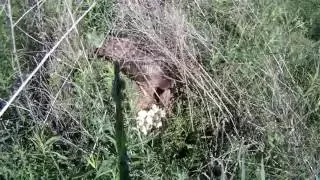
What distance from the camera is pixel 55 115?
2.43m

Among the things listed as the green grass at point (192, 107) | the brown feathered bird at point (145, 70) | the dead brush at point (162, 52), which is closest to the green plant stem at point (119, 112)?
the green grass at point (192, 107)

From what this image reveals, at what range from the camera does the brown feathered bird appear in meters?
2.68

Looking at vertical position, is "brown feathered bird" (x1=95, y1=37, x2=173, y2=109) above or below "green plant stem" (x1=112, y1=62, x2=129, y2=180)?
below

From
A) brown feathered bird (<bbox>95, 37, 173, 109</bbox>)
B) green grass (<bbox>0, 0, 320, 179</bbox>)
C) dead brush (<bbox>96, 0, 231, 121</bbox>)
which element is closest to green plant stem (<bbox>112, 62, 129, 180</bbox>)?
green grass (<bbox>0, 0, 320, 179</bbox>)

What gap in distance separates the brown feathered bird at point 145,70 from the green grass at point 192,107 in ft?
0.28

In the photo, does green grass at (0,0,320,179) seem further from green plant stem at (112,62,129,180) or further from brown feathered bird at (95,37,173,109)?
green plant stem at (112,62,129,180)

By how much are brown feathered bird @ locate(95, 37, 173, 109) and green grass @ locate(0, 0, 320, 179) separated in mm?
84

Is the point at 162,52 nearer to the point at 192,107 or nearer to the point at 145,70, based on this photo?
the point at 145,70

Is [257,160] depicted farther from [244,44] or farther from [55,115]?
[55,115]

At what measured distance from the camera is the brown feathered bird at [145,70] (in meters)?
2.68

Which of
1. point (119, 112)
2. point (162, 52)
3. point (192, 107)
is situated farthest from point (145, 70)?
point (119, 112)

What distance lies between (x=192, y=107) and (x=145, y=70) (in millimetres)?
393

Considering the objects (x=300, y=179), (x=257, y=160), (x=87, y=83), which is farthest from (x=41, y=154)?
(x=300, y=179)

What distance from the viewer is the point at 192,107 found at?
2.54 m
